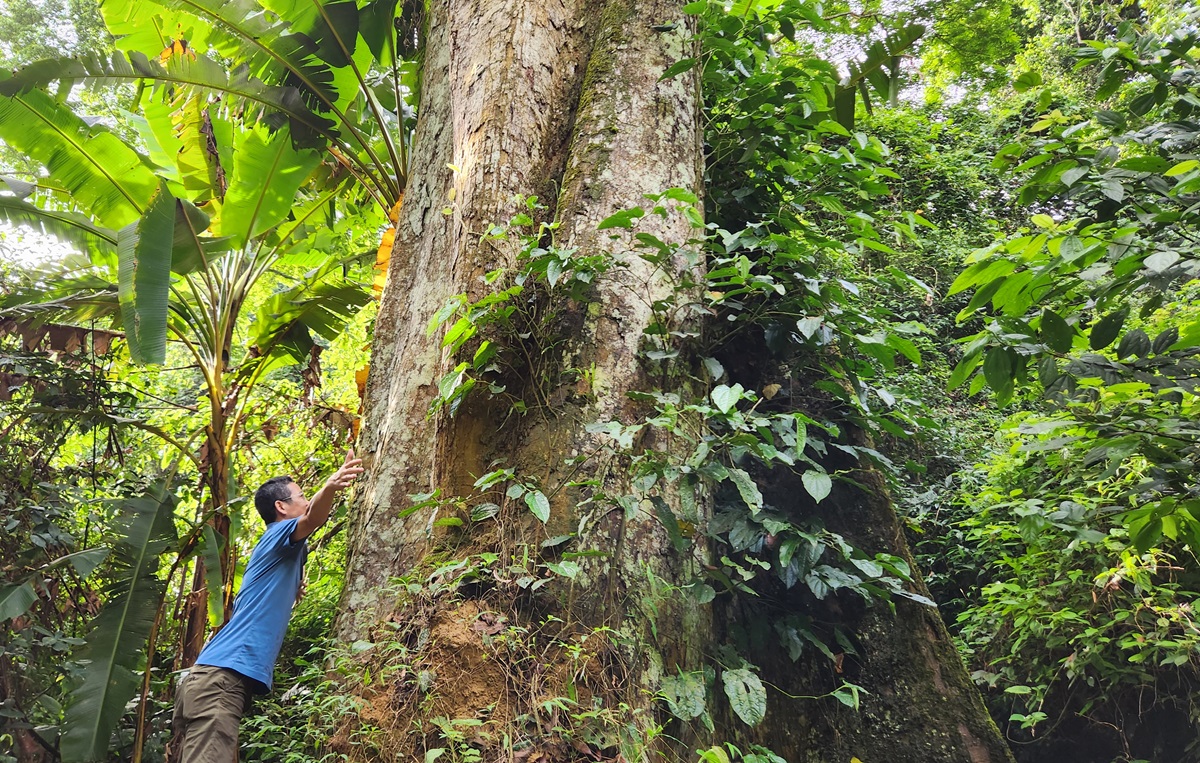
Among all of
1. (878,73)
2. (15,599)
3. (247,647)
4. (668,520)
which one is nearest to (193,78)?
(15,599)

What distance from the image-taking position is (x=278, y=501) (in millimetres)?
3670

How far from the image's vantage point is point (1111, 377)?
2.41m

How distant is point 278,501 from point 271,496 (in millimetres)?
44

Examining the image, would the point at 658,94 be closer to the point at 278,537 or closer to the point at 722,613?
the point at 722,613

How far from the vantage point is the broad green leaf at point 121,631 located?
305cm

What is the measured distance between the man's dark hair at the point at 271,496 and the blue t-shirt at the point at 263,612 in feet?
1.14

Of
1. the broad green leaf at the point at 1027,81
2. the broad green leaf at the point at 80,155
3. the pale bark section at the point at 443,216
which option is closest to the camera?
the broad green leaf at the point at 1027,81

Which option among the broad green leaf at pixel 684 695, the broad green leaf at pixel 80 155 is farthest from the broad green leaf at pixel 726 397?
the broad green leaf at pixel 80 155

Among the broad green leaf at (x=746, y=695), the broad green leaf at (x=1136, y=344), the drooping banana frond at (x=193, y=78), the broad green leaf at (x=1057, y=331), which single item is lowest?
the broad green leaf at (x=746, y=695)

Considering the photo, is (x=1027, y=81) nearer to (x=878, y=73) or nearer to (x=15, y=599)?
(x=878, y=73)

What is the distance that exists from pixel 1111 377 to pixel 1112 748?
11.5ft

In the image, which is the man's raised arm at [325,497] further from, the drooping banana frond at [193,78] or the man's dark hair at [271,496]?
the drooping banana frond at [193,78]

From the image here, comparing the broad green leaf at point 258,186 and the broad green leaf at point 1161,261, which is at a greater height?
the broad green leaf at point 258,186

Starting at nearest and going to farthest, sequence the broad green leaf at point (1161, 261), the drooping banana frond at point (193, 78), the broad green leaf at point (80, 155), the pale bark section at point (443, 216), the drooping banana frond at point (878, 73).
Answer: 1. the broad green leaf at point (1161, 261)
2. the pale bark section at point (443, 216)
3. the drooping banana frond at point (878, 73)
4. the broad green leaf at point (80, 155)
5. the drooping banana frond at point (193, 78)
